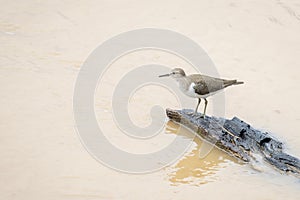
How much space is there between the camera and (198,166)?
624 cm

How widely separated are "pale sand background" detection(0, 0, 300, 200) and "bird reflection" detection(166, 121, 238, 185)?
1 centimetres

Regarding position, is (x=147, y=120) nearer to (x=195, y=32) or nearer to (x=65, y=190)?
(x=65, y=190)

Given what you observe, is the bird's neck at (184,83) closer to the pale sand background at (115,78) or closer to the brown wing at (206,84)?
the brown wing at (206,84)

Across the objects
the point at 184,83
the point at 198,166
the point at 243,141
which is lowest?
the point at 198,166

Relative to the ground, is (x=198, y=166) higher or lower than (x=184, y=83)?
lower

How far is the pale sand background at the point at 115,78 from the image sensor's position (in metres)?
5.70

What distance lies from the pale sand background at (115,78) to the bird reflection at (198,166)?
0.01 m

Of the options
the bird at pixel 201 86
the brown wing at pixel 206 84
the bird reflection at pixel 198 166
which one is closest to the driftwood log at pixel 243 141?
the bird reflection at pixel 198 166

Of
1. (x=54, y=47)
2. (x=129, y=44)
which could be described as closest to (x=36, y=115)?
(x=54, y=47)

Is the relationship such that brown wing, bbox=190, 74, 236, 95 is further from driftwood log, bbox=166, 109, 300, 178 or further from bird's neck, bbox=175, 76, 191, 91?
driftwood log, bbox=166, 109, 300, 178

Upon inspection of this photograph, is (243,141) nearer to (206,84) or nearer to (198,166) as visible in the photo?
(198,166)

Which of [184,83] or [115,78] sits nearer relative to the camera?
[184,83]

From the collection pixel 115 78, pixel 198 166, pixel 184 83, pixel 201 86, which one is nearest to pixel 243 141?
pixel 198 166

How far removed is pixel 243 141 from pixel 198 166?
61cm
